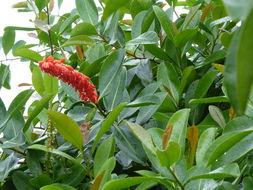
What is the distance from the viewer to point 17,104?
2.61ft

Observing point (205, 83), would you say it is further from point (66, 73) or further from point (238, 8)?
point (238, 8)

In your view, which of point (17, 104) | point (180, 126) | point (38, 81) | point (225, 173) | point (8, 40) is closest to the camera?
point (225, 173)

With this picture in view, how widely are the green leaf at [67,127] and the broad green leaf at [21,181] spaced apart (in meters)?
0.13

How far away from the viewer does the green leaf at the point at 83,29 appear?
0.83 metres

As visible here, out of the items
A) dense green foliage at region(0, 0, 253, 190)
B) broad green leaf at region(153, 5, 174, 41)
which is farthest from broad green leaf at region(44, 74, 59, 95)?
broad green leaf at region(153, 5, 174, 41)

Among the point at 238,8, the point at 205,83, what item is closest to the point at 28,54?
the point at 205,83

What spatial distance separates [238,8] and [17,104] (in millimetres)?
666

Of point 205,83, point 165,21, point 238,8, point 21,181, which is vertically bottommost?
point 21,181

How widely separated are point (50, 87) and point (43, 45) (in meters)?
0.30

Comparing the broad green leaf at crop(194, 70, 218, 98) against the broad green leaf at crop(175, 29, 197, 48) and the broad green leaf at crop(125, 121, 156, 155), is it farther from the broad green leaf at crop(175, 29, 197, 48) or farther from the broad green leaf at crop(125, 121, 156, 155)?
the broad green leaf at crop(125, 121, 156, 155)

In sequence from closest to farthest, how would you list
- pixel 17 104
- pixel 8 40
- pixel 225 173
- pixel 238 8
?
pixel 238 8
pixel 225 173
pixel 17 104
pixel 8 40

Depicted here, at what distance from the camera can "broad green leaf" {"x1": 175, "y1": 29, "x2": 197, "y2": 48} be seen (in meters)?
0.75

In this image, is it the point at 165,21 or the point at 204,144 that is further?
the point at 165,21

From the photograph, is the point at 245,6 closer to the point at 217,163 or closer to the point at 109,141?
the point at 217,163
